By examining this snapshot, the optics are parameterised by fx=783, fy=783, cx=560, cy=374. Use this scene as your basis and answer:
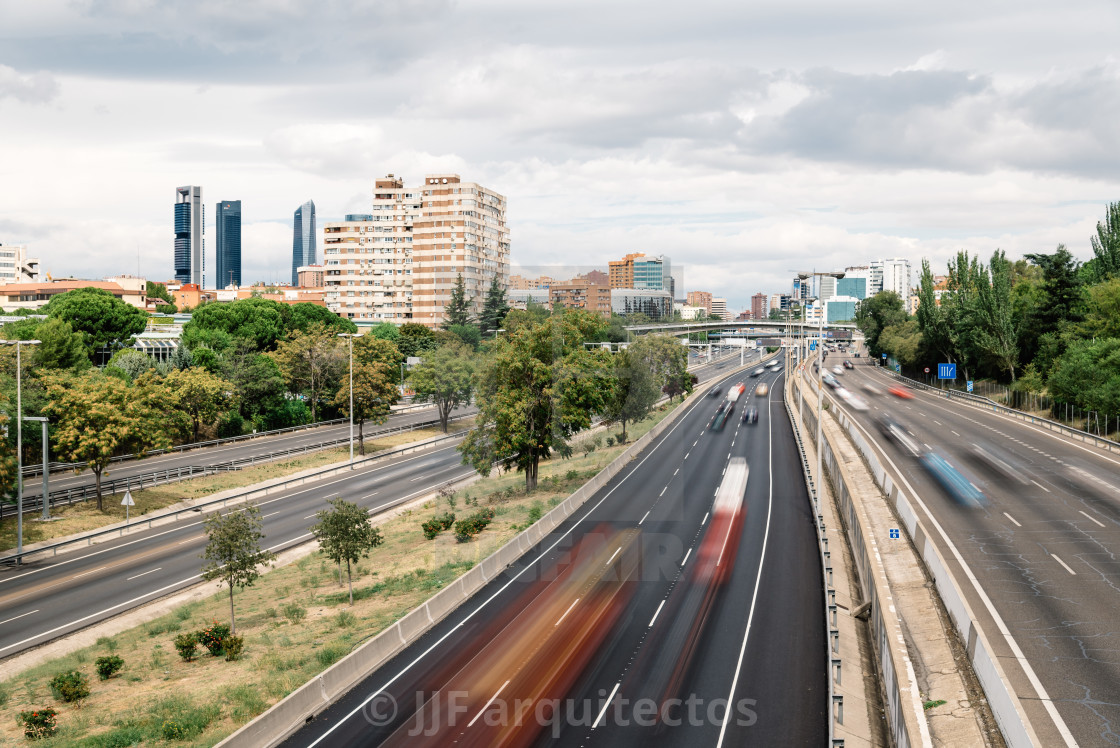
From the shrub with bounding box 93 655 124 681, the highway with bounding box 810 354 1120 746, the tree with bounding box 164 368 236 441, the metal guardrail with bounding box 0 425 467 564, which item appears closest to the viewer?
the highway with bounding box 810 354 1120 746

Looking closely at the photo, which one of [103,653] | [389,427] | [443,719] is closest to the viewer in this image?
[443,719]

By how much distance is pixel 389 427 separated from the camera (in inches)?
3189

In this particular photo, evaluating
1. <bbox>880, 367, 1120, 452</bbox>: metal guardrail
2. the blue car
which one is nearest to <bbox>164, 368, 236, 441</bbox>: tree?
the blue car

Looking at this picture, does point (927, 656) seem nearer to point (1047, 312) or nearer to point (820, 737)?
point (820, 737)

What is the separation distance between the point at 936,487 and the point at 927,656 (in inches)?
906

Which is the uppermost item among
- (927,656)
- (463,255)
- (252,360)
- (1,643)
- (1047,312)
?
(463,255)

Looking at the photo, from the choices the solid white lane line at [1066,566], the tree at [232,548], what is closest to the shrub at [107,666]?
the tree at [232,548]

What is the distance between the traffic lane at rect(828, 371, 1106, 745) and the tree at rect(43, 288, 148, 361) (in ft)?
268

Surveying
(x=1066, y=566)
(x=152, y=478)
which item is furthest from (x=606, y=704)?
(x=152, y=478)

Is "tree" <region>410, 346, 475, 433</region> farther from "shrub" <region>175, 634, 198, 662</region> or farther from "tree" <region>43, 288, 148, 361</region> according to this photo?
"shrub" <region>175, 634, 198, 662</region>

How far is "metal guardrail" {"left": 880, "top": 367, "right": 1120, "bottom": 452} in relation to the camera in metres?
53.3

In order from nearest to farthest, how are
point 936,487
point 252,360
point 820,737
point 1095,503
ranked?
point 820,737 → point 1095,503 → point 936,487 → point 252,360

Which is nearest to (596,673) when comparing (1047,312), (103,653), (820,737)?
(820,737)

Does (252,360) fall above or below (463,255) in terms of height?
below
